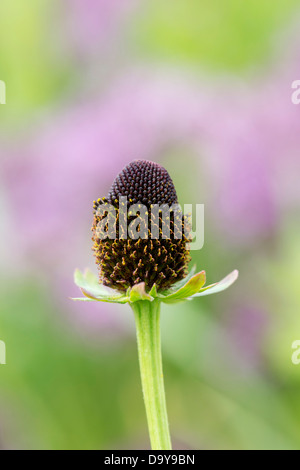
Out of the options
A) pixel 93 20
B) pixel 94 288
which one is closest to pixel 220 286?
pixel 94 288

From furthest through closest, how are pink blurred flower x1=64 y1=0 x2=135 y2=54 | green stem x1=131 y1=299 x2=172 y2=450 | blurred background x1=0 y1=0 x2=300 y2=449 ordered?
pink blurred flower x1=64 y1=0 x2=135 y2=54
blurred background x1=0 y1=0 x2=300 y2=449
green stem x1=131 y1=299 x2=172 y2=450

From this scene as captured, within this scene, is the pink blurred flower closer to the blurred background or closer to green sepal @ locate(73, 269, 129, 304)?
the blurred background

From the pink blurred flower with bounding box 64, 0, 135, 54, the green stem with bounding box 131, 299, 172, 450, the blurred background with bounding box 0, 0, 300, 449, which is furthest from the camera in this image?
the pink blurred flower with bounding box 64, 0, 135, 54

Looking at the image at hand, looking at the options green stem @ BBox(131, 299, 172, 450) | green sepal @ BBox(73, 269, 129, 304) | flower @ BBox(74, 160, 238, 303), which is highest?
flower @ BBox(74, 160, 238, 303)

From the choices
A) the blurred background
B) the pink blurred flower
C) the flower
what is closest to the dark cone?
the flower

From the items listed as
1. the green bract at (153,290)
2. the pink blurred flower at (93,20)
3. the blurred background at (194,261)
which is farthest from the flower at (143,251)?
the pink blurred flower at (93,20)

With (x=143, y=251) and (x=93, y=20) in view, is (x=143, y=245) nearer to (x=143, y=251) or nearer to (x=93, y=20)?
(x=143, y=251)
